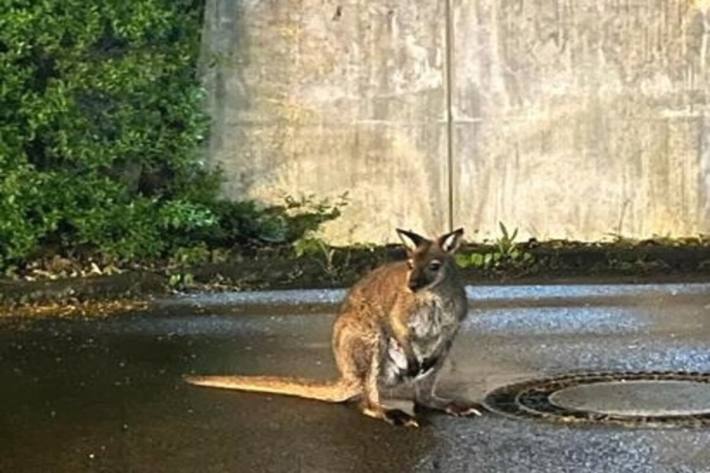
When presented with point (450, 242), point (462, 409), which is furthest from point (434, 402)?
point (450, 242)

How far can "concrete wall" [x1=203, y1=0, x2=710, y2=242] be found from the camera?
39.8ft

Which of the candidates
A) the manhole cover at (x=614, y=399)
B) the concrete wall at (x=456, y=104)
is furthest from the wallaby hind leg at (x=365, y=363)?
the concrete wall at (x=456, y=104)

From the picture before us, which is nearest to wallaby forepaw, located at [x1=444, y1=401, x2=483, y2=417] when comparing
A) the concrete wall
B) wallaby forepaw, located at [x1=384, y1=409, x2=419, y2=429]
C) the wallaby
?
the wallaby

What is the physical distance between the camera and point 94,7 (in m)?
11.2

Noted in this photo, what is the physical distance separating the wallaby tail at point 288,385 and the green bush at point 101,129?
3.47m

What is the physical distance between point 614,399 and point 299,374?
5.44 ft

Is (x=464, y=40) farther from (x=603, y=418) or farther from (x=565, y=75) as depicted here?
(x=603, y=418)

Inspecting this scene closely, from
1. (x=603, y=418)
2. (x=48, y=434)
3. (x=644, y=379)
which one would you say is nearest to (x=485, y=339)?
(x=644, y=379)

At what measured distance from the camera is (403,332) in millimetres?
7145

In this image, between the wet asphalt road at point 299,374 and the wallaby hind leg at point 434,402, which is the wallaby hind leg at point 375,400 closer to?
the wet asphalt road at point 299,374

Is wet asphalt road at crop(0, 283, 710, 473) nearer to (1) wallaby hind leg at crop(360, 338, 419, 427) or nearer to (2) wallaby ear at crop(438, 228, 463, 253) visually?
(1) wallaby hind leg at crop(360, 338, 419, 427)

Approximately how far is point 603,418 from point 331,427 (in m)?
1.18

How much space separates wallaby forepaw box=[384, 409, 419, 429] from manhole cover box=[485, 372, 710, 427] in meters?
0.45

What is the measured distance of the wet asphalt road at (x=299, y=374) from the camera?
653cm
